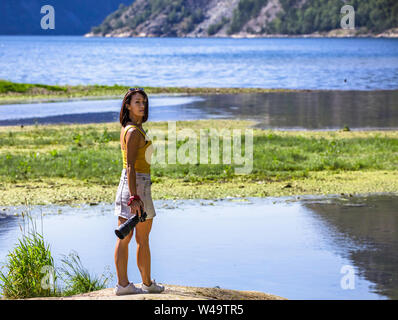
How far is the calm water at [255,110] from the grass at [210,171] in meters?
8.17

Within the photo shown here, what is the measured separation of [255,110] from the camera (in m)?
37.6

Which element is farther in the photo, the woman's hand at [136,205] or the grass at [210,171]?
the grass at [210,171]

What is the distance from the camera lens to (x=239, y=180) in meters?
17.0

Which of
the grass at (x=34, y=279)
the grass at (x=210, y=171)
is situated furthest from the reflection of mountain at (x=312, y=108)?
the grass at (x=34, y=279)

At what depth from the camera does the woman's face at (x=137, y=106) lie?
7.66m

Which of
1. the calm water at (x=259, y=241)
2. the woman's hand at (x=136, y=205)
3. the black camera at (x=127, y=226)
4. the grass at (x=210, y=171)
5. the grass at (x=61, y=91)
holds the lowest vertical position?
the calm water at (x=259, y=241)

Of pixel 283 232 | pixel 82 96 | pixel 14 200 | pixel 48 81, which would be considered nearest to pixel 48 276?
pixel 283 232

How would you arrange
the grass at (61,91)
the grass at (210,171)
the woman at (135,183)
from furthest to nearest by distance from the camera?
the grass at (61,91) → the grass at (210,171) → the woman at (135,183)

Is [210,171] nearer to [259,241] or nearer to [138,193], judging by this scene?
[259,241]

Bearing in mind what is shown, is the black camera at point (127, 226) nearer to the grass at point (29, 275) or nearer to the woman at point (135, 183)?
the woman at point (135, 183)

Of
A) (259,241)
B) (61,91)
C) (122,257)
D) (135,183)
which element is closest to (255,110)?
(61,91)

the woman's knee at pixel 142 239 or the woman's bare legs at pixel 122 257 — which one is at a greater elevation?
the woman's knee at pixel 142 239

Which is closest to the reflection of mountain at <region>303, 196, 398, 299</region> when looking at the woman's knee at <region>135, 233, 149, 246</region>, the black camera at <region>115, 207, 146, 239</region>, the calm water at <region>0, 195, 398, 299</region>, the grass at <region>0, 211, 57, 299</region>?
the calm water at <region>0, 195, 398, 299</region>

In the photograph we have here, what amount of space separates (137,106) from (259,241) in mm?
4802
